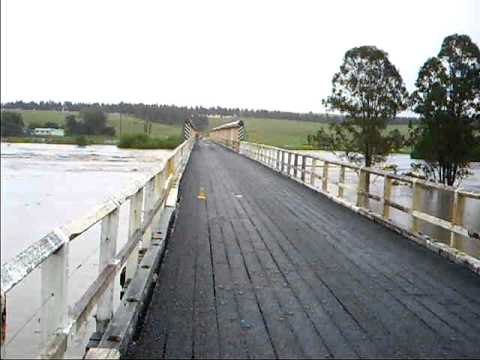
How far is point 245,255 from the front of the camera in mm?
7242

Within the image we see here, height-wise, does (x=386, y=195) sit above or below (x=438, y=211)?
above

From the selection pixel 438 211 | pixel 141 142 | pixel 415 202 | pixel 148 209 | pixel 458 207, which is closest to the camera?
pixel 148 209

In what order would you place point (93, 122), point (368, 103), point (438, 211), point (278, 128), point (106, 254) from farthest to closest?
1. point (278, 128)
2. point (93, 122)
3. point (368, 103)
4. point (438, 211)
5. point (106, 254)

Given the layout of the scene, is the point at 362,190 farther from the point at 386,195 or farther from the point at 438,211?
the point at 438,211

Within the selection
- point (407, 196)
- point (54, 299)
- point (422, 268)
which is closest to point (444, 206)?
point (407, 196)

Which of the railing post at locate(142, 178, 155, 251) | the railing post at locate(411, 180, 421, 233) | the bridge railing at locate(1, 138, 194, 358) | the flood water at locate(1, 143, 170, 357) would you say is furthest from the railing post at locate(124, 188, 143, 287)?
the railing post at locate(411, 180, 421, 233)

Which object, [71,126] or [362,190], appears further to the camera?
[71,126]

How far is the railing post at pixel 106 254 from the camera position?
13.1 feet

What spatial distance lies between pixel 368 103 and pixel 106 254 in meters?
26.0

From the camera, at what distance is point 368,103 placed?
28609 millimetres

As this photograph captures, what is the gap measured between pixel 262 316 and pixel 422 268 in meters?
2.87

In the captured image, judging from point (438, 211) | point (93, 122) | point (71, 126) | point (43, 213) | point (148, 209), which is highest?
point (93, 122)

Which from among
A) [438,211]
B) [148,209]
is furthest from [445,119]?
[148,209]

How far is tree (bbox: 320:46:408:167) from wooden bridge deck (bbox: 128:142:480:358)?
733 inches
